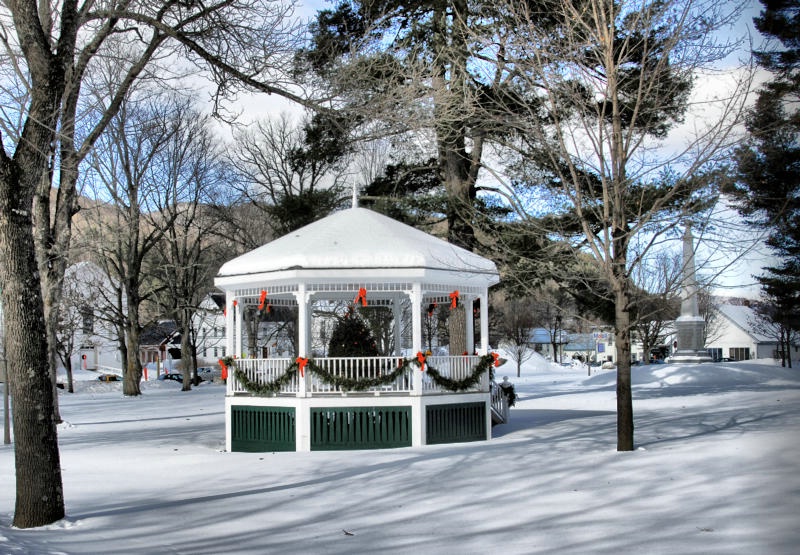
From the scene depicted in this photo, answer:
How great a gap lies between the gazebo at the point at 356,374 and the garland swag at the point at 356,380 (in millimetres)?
19

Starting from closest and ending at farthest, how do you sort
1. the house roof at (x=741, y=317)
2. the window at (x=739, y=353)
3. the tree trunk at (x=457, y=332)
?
the tree trunk at (x=457, y=332) → the house roof at (x=741, y=317) → the window at (x=739, y=353)

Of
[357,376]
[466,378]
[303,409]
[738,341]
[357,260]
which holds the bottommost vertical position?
[738,341]

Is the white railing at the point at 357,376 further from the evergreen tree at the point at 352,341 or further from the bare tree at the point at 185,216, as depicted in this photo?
the bare tree at the point at 185,216

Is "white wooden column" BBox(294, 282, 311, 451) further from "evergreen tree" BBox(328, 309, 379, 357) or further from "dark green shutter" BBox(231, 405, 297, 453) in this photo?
"evergreen tree" BBox(328, 309, 379, 357)

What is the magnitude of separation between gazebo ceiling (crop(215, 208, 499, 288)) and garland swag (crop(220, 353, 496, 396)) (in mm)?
1636

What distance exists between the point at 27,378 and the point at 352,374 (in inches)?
299

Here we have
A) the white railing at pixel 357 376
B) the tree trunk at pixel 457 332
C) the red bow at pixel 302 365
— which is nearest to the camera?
the red bow at pixel 302 365

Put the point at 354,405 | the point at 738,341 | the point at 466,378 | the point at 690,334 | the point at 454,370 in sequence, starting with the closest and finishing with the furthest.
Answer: the point at 354,405
the point at 466,378
the point at 454,370
the point at 690,334
the point at 738,341

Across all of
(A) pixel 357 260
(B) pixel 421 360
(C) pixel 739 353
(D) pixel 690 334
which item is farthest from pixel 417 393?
(C) pixel 739 353

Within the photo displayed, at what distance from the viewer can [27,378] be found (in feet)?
25.6

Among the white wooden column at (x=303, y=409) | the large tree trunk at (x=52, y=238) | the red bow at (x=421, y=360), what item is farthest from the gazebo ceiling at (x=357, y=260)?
the large tree trunk at (x=52, y=238)

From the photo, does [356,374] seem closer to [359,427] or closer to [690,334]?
[359,427]


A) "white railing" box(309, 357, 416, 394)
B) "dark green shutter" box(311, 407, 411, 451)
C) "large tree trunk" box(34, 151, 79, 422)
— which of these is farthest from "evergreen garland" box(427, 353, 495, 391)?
"large tree trunk" box(34, 151, 79, 422)

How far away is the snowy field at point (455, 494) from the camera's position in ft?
22.8
